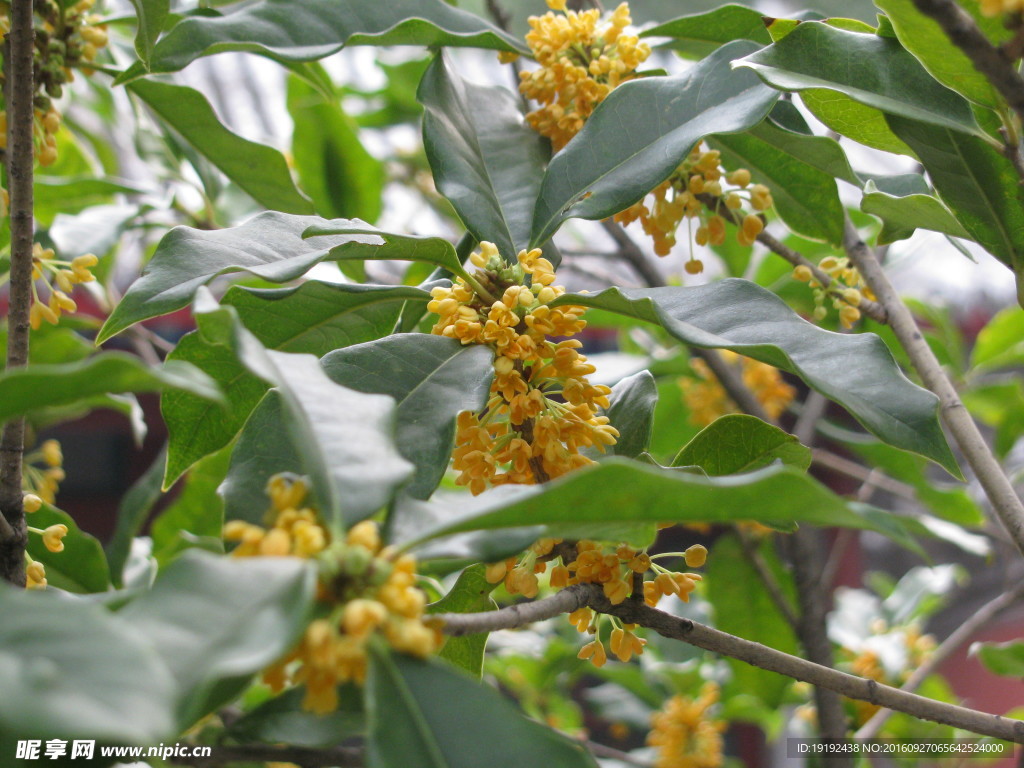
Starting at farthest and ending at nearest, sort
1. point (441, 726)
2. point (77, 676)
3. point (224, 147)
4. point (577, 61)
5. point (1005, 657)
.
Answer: point (1005, 657) < point (224, 147) < point (577, 61) < point (441, 726) < point (77, 676)

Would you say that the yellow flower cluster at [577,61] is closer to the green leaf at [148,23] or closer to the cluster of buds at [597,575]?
the green leaf at [148,23]

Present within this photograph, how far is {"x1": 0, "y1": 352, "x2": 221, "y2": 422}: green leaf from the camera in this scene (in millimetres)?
437

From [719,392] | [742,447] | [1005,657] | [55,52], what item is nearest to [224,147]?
[55,52]

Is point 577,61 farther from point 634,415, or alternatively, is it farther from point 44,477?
point 44,477

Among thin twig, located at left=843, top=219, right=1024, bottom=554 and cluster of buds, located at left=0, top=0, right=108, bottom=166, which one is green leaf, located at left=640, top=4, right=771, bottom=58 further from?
cluster of buds, located at left=0, top=0, right=108, bottom=166

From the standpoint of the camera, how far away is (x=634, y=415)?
831 mm

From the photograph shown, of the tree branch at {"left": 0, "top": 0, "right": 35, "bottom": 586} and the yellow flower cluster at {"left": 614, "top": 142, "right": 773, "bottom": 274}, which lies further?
the yellow flower cluster at {"left": 614, "top": 142, "right": 773, "bottom": 274}

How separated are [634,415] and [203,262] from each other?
0.42 meters

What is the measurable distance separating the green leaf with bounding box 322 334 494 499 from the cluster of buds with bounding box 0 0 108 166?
61 centimetres

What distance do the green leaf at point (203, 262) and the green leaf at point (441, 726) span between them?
0.31 m

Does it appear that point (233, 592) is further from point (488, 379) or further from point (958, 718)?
point (958, 718)

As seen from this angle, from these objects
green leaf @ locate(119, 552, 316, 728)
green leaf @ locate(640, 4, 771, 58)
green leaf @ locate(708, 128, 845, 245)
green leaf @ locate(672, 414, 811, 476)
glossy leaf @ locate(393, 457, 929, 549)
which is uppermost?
green leaf @ locate(640, 4, 771, 58)

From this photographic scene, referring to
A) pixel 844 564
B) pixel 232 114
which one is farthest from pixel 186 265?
pixel 844 564

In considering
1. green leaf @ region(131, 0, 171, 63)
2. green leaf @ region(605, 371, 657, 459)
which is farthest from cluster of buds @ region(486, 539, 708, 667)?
green leaf @ region(131, 0, 171, 63)
